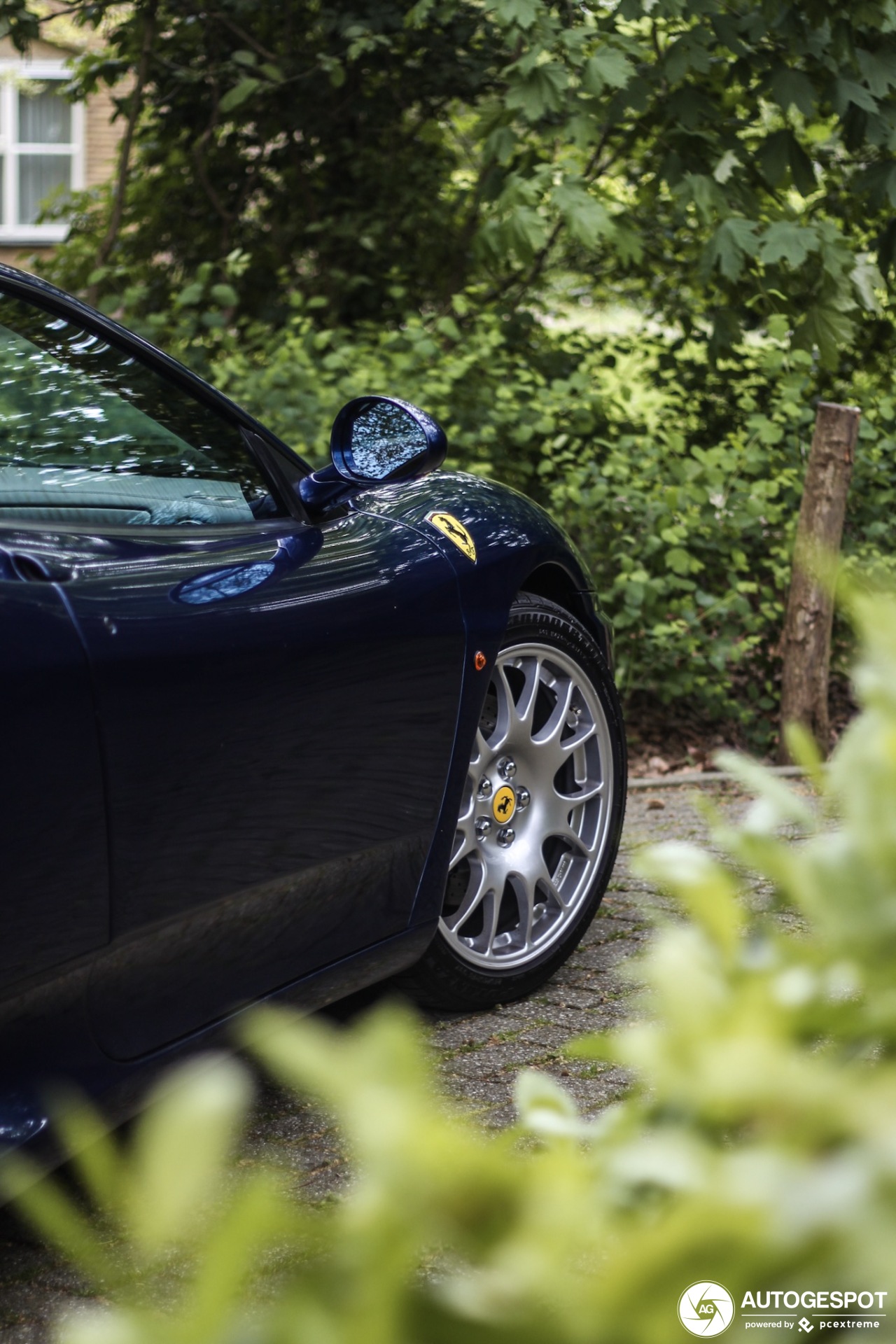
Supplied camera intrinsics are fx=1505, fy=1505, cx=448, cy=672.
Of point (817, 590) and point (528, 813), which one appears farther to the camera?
point (817, 590)

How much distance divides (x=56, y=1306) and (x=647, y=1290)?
1888mm

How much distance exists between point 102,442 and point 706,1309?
221 centimetres

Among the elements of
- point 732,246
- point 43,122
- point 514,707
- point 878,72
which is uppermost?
point 878,72

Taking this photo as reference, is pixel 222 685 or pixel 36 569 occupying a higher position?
pixel 36 569

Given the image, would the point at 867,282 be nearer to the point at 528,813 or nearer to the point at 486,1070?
the point at 528,813

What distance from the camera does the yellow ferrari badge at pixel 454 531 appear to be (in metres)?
3.03

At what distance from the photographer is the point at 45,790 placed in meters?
1.91

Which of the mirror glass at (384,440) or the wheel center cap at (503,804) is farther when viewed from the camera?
the wheel center cap at (503,804)

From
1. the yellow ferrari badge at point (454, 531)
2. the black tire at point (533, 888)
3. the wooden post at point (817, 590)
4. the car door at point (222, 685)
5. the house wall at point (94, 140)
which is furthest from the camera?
the house wall at point (94, 140)

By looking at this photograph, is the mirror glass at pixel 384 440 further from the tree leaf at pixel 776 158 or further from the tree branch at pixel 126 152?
the tree branch at pixel 126 152

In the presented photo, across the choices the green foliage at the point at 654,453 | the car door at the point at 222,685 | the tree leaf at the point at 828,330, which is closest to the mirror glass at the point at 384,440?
the car door at the point at 222,685

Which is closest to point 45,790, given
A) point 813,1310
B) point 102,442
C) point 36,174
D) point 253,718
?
point 253,718

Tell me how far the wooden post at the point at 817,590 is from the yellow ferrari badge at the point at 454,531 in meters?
3.35

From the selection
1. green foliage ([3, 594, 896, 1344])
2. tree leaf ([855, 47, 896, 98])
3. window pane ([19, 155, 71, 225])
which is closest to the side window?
green foliage ([3, 594, 896, 1344])
